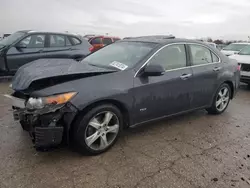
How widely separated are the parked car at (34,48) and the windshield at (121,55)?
2811mm

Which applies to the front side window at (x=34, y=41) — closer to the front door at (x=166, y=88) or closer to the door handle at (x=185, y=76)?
the front door at (x=166, y=88)

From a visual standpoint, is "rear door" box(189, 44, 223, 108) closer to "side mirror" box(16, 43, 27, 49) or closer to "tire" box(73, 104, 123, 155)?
"tire" box(73, 104, 123, 155)

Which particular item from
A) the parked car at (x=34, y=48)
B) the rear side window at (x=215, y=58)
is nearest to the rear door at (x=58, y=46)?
the parked car at (x=34, y=48)

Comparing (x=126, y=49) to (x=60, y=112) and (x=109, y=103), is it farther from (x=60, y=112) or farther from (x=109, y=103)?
(x=60, y=112)

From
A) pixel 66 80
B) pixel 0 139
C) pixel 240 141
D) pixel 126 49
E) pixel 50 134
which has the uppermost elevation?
pixel 126 49

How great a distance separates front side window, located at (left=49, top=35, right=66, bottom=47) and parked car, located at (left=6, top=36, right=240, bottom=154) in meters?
3.80

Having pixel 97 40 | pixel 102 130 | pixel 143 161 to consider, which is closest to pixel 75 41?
pixel 97 40

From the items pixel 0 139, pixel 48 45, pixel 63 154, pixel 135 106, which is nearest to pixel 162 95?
pixel 135 106

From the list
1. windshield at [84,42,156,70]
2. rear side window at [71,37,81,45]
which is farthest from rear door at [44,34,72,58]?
windshield at [84,42,156,70]

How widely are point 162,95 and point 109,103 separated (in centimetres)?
93

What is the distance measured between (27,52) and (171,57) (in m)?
4.82

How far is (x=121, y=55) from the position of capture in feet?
12.8

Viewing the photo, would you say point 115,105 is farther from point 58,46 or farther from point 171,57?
point 58,46

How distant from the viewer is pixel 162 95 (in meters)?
3.69
